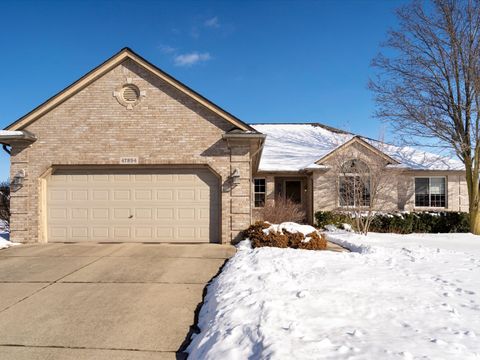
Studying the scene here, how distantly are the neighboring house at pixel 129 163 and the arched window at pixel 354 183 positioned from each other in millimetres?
5821

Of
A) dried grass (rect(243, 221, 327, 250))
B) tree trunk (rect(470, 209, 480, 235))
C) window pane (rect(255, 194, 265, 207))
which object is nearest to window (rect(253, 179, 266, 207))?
window pane (rect(255, 194, 265, 207))

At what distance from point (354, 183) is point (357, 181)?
862 millimetres

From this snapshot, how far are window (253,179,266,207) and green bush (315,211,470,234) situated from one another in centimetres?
326

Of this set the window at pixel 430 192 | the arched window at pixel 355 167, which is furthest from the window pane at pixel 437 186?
the arched window at pixel 355 167

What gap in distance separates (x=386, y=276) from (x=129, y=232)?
778cm

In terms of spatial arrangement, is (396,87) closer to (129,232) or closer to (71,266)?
(129,232)

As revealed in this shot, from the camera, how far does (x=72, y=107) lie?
1070 centimetres

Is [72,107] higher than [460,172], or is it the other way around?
[72,107]

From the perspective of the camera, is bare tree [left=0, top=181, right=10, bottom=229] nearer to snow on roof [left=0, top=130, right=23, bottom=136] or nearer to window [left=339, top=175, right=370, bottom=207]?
snow on roof [left=0, top=130, right=23, bottom=136]

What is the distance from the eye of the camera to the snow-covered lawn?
3396mm

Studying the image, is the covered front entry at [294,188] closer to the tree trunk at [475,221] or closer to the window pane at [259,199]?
the window pane at [259,199]

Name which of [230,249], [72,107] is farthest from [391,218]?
[72,107]

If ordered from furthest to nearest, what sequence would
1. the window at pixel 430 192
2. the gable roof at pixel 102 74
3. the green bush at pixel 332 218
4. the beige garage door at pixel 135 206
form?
the window at pixel 430 192
the green bush at pixel 332 218
the beige garage door at pixel 135 206
the gable roof at pixel 102 74

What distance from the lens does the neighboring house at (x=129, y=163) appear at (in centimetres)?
1050
